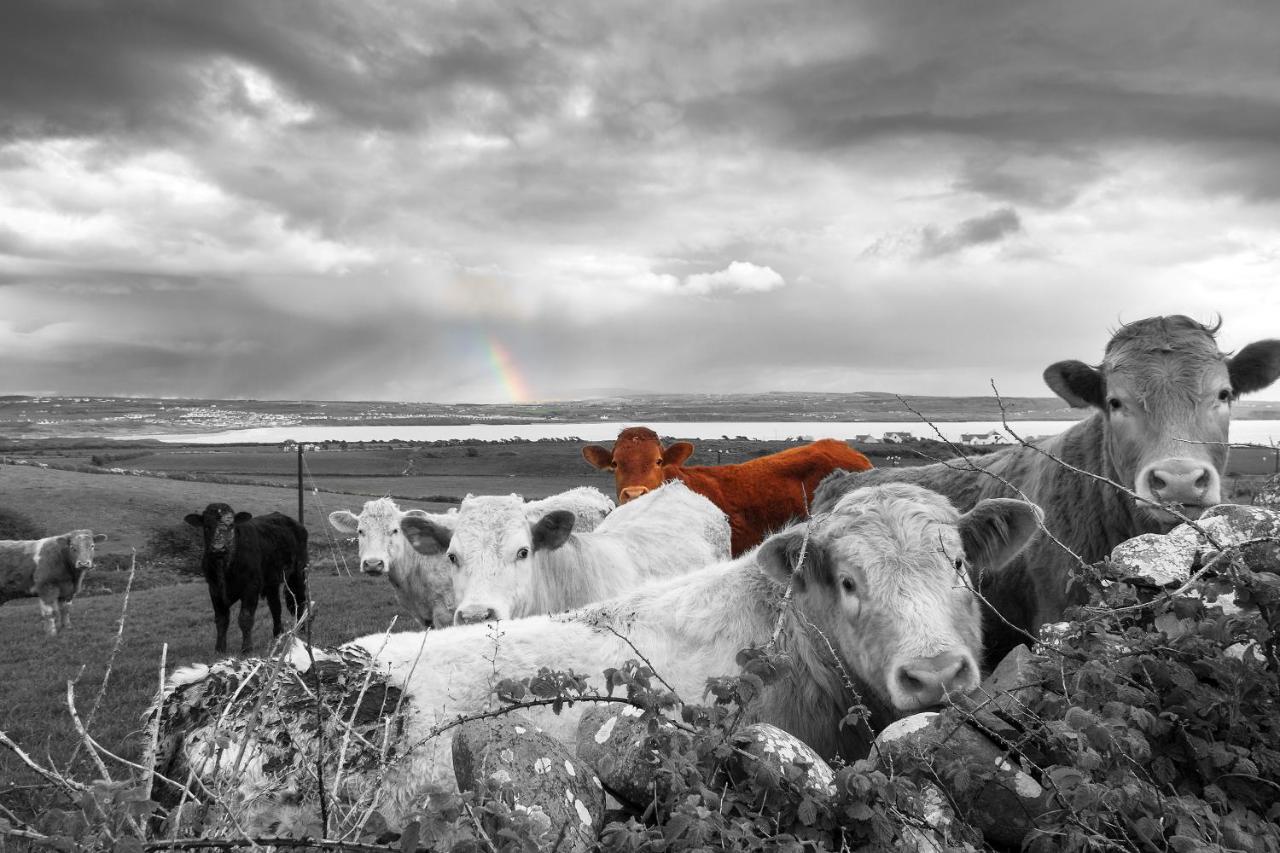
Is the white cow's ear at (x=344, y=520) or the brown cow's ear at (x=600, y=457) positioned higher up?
the brown cow's ear at (x=600, y=457)

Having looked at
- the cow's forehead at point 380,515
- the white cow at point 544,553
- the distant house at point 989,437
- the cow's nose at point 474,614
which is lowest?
the cow's forehead at point 380,515

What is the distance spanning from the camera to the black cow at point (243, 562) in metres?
12.7

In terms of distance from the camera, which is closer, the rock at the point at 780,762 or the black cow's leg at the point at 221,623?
the rock at the point at 780,762

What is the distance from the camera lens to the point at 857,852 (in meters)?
1.97

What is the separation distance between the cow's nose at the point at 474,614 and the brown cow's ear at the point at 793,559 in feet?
9.44

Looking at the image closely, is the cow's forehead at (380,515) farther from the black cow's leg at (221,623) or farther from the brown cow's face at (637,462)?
the brown cow's face at (637,462)

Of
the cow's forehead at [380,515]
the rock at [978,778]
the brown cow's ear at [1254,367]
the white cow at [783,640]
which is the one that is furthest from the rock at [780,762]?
the cow's forehead at [380,515]

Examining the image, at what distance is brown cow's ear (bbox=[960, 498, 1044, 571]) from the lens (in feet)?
12.2

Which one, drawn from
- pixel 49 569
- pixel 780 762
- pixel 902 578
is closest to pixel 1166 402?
pixel 902 578

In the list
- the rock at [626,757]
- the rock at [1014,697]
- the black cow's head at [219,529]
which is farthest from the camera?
the black cow's head at [219,529]

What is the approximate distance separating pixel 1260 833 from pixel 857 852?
1124mm

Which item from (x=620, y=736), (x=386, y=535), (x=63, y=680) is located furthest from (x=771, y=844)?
(x=63, y=680)

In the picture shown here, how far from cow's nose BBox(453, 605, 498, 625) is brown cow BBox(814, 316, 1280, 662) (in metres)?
3.54

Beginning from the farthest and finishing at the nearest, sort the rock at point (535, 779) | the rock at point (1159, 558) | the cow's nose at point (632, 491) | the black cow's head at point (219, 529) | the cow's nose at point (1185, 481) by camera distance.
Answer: the black cow's head at point (219, 529) < the cow's nose at point (632, 491) < the cow's nose at point (1185, 481) < the rock at point (1159, 558) < the rock at point (535, 779)
